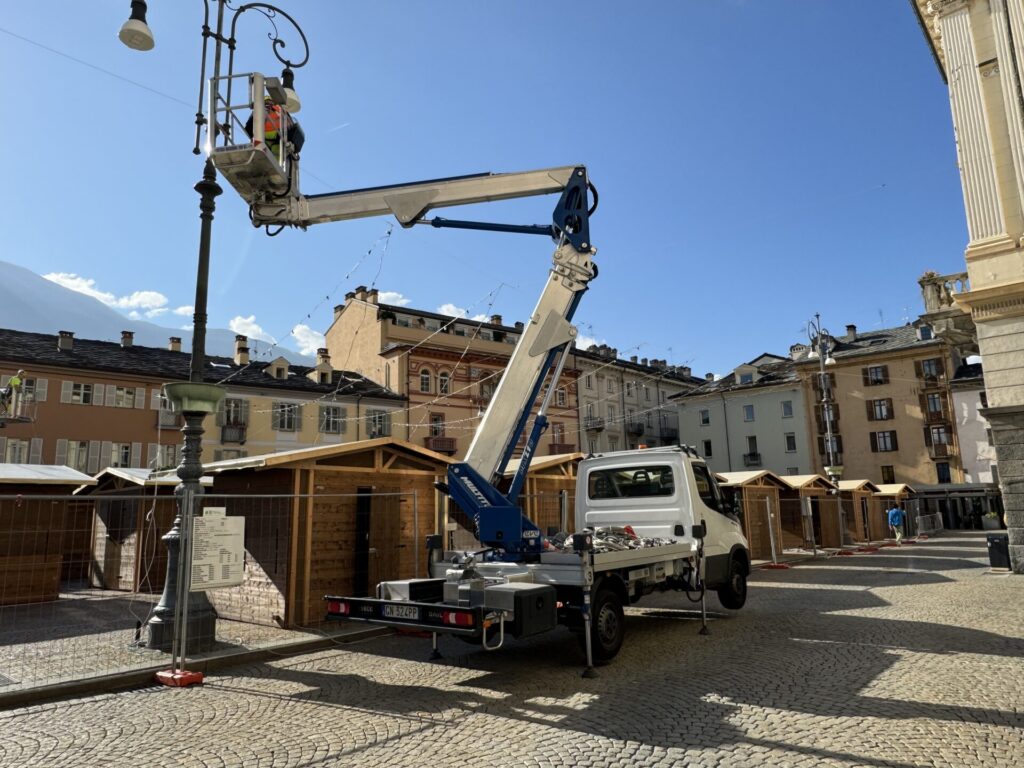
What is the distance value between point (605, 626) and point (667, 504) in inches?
117

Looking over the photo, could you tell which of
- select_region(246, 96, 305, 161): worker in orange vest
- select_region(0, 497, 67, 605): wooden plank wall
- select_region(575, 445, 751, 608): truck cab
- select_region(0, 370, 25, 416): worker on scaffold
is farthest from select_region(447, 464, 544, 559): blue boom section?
select_region(0, 370, 25, 416): worker on scaffold

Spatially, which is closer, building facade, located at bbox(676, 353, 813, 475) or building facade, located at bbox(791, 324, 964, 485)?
building facade, located at bbox(791, 324, 964, 485)

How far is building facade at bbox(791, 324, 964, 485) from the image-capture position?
2036 inches

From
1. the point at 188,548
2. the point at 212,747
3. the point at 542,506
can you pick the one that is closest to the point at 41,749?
the point at 212,747

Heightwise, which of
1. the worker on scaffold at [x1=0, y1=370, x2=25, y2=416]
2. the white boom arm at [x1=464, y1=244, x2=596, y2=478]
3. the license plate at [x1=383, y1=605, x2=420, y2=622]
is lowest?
the license plate at [x1=383, y1=605, x2=420, y2=622]

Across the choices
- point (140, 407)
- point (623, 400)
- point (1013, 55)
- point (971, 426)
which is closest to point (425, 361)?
point (140, 407)

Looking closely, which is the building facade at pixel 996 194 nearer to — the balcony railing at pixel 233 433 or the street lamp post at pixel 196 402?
the street lamp post at pixel 196 402

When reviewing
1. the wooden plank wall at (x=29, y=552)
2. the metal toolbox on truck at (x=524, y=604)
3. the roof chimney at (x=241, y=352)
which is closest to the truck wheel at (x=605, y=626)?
the metal toolbox on truck at (x=524, y=604)

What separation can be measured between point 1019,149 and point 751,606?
13.2 m

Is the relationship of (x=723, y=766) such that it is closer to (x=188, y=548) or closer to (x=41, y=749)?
(x=41, y=749)

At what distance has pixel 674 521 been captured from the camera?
10203 millimetres

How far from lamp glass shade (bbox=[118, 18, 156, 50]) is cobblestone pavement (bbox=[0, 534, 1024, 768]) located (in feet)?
23.9

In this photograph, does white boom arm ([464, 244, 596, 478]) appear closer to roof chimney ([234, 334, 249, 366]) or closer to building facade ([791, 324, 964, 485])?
roof chimney ([234, 334, 249, 366])

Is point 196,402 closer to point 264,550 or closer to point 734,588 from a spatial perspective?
point 264,550
